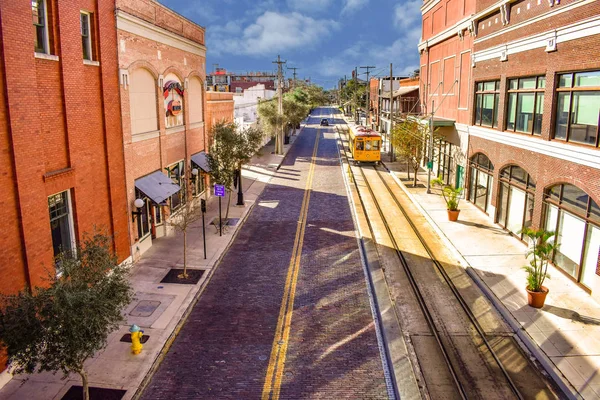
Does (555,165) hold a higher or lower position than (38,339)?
higher

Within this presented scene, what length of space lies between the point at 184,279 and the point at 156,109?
8.43 m

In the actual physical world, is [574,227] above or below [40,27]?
below

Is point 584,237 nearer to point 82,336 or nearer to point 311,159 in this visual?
point 82,336

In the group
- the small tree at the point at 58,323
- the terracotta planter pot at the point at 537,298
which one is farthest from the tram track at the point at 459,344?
the small tree at the point at 58,323

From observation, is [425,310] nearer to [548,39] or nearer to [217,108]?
[548,39]

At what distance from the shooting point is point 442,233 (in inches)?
874

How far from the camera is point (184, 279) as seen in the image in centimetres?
1686

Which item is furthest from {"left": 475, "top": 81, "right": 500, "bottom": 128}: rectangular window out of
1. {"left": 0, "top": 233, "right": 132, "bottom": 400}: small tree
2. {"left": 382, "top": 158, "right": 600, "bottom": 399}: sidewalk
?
{"left": 0, "top": 233, "right": 132, "bottom": 400}: small tree

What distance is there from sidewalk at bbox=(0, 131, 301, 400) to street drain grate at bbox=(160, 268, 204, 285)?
19 centimetres

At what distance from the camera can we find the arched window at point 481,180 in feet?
82.7

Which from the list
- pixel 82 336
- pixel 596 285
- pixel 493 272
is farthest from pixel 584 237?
pixel 82 336

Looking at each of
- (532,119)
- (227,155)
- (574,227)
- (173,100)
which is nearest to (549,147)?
(532,119)

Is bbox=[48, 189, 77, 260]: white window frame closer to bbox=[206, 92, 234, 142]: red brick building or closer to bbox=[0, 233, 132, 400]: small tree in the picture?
bbox=[0, 233, 132, 400]: small tree

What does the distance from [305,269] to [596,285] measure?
9.45 metres
